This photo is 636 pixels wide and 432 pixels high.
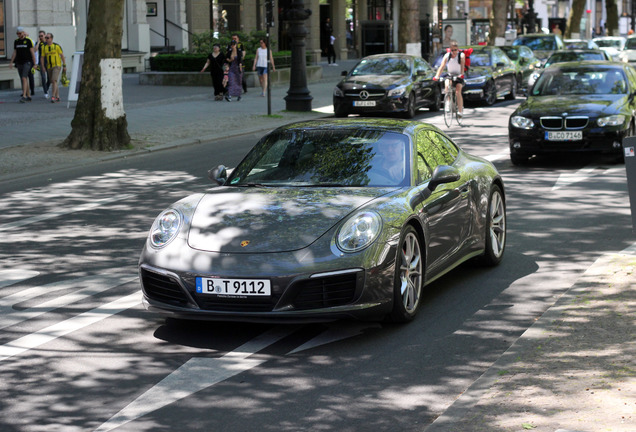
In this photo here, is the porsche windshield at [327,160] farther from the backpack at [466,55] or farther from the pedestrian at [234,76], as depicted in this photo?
the pedestrian at [234,76]

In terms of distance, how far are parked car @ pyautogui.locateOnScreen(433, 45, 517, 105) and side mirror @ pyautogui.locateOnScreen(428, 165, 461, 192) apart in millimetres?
21456

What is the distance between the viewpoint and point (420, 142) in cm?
854

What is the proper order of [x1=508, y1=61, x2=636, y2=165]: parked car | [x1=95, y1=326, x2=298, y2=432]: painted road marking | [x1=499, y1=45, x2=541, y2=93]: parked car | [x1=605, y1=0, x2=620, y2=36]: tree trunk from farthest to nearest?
[x1=605, y1=0, x2=620, y2=36]: tree trunk < [x1=499, y1=45, x2=541, y2=93]: parked car < [x1=508, y1=61, x2=636, y2=165]: parked car < [x1=95, y1=326, x2=298, y2=432]: painted road marking

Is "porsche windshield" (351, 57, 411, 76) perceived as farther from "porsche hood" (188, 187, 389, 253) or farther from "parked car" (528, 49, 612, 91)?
"porsche hood" (188, 187, 389, 253)

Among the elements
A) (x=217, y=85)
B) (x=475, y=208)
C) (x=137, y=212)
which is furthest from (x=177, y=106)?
(x=475, y=208)

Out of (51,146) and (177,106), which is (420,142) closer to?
(51,146)

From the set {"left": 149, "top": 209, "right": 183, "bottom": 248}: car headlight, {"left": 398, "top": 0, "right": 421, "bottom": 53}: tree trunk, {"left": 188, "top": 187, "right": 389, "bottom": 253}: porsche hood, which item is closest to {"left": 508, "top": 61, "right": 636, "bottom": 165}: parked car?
{"left": 188, "top": 187, "right": 389, "bottom": 253}: porsche hood

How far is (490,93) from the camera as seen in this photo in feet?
98.3

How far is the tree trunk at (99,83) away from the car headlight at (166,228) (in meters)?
12.1

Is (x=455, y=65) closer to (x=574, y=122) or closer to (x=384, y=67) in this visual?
(x=384, y=67)

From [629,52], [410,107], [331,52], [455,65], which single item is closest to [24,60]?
[410,107]

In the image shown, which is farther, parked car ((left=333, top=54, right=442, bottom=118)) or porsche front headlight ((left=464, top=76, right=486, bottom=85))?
porsche front headlight ((left=464, top=76, right=486, bottom=85))

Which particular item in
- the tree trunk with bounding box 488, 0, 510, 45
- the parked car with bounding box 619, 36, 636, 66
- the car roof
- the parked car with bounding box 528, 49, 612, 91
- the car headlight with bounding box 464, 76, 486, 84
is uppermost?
the tree trunk with bounding box 488, 0, 510, 45

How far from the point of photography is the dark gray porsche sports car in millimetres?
6918
